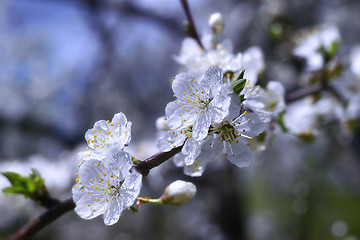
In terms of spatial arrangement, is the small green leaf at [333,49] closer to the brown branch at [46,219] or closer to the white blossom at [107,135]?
the white blossom at [107,135]

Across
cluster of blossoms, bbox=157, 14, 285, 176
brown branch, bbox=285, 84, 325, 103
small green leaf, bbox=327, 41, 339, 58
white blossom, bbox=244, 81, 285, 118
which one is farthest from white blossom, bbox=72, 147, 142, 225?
small green leaf, bbox=327, 41, 339, 58

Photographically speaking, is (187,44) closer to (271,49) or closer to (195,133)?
(195,133)

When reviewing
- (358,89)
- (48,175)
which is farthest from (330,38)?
(48,175)

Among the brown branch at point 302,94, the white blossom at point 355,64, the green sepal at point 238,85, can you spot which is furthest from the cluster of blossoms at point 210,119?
the white blossom at point 355,64

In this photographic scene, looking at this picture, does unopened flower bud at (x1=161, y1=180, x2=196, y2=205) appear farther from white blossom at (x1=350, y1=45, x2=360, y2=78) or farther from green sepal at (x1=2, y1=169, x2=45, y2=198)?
white blossom at (x1=350, y1=45, x2=360, y2=78)

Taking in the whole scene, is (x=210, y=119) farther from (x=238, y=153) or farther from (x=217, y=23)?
(x=217, y=23)

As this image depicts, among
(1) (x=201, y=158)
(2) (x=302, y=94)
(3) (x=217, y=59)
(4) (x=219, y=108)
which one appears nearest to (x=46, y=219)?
(1) (x=201, y=158)
